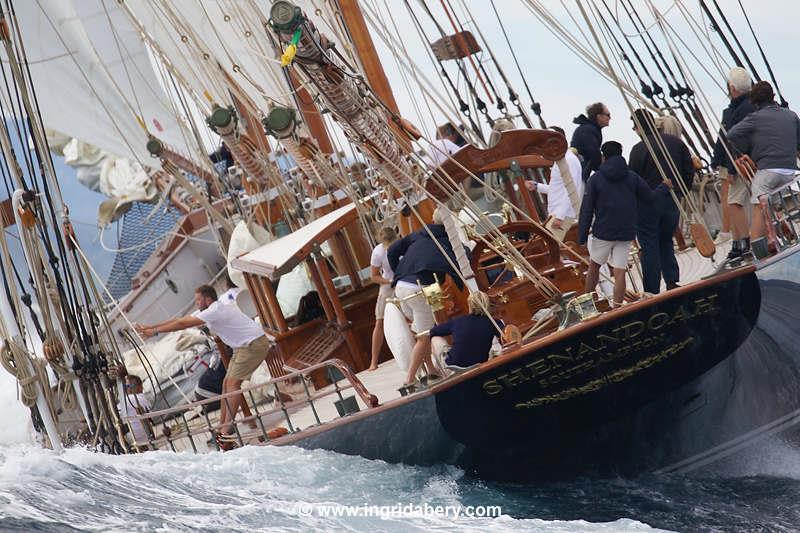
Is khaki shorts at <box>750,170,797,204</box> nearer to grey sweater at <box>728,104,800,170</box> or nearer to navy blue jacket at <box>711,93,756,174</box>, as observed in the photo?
grey sweater at <box>728,104,800,170</box>

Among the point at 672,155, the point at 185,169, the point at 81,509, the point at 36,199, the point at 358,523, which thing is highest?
the point at 185,169

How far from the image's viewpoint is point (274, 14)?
1100cm

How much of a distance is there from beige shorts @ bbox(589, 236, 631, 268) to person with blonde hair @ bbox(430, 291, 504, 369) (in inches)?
38.6

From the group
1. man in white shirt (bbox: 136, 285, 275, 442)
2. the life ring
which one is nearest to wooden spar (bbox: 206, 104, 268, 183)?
man in white shirt (bbox: 136, 285, 275, 442)

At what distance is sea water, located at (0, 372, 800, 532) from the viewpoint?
998cm

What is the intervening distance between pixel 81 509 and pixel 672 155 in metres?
5.56

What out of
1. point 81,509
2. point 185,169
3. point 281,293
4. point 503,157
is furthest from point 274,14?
point 185,169

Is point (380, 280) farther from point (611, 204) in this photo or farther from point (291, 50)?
point (291, 50)

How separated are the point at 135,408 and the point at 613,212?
4561 millimetres

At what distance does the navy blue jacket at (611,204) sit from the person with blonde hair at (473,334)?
92cm

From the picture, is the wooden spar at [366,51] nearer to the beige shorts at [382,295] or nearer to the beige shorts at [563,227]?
the beige shorts at [382,295]

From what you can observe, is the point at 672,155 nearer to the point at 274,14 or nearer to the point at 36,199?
the point at 274,14

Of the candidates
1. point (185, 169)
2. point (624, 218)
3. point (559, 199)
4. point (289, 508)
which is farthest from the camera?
point (185, 169)

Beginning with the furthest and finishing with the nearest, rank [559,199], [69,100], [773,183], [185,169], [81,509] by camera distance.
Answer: [185,169]
[69,100]
[559,199]
[773,183]
[81,509]
